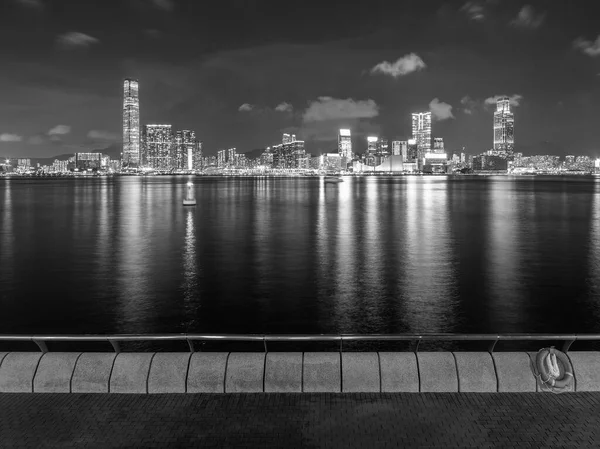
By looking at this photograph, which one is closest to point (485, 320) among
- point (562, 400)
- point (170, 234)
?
point (562, 400)

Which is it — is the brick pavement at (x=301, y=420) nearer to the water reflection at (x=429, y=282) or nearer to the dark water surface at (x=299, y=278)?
the dark water surface at (x=299, y=278)

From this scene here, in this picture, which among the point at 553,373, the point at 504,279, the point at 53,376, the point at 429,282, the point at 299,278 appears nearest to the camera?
the point at 553,373

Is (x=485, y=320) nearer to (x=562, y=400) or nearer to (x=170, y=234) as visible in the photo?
(x=562, y=400)

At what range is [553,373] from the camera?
926 cm

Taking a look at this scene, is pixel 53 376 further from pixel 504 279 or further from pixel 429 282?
pixel 504 279

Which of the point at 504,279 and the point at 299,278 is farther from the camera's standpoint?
the point at 299,278

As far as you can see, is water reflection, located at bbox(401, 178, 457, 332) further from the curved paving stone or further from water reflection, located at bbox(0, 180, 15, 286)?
water reflection, located at bbox(0, 180, 15, 286)

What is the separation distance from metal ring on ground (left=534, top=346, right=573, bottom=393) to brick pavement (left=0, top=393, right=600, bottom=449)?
7.3 inches

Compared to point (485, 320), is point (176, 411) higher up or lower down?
higher up

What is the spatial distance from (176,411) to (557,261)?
34.3 m

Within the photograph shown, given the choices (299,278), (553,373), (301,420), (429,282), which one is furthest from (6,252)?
(553,373)

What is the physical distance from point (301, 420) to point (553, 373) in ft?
14.5

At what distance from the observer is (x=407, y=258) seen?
37.5 meters

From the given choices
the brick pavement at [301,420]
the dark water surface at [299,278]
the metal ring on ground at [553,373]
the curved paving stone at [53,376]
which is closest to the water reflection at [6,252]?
the dark water surface at [299,278]
